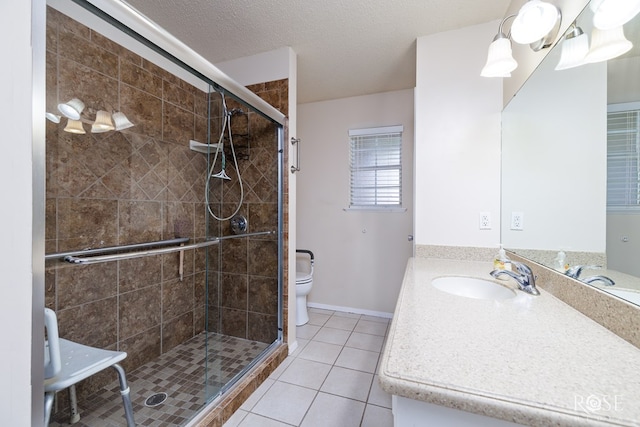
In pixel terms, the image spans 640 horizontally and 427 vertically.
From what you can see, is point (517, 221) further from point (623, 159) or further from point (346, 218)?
point (346, 218)

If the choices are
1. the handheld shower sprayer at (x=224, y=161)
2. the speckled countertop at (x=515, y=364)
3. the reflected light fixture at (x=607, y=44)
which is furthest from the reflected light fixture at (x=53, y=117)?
the reflected light fixture at (x=607, y=44)

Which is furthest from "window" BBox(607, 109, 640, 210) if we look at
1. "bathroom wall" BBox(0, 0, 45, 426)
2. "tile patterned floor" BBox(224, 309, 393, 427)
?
"bathroom wall" BBox(0, 0, 45, 426)

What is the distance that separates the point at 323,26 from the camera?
178 cm

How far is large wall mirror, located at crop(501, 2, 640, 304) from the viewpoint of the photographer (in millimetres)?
715

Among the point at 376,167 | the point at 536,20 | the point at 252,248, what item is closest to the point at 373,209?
the point at 376,167

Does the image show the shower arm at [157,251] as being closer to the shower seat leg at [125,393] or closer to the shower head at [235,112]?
the shower seat leg at [125,393]

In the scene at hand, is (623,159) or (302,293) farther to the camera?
(302,293)

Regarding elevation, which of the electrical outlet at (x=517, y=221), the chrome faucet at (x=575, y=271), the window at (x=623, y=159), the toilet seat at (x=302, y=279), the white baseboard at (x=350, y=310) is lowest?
the white baseboard at (x=350, y=310)

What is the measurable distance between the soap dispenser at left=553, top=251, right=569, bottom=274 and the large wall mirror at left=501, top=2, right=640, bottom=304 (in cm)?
2

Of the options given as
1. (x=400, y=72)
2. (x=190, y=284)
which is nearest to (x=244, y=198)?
(x=190, y=284)

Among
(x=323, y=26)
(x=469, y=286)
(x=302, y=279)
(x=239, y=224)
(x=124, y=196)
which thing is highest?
(x=323, y=26)

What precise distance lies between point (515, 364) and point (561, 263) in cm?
78

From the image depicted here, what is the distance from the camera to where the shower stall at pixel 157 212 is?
1.33 meters

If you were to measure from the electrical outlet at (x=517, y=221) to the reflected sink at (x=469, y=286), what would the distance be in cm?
46
